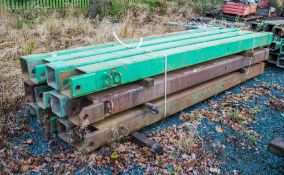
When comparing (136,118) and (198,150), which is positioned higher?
(136,118)

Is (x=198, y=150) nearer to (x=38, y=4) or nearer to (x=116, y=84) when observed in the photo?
(x=116, y=84)

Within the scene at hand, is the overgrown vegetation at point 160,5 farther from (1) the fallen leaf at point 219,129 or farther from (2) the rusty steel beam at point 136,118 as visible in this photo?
(1) the fallen leaf at point 219,129

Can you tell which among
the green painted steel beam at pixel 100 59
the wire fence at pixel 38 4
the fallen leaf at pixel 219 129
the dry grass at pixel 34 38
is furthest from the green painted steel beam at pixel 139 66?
the wire fence at pixel 38 4

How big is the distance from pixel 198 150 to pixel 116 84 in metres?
1.24

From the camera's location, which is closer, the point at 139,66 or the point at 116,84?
the point at 116,84

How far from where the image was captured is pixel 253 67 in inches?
226

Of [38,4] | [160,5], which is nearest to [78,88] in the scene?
[38,4]

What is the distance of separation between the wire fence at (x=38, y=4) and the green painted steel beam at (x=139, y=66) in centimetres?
775

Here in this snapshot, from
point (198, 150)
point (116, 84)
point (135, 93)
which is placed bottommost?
point (198, 150)

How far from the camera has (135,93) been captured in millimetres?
3570

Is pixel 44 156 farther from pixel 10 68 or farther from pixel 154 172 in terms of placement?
pixel 10 68

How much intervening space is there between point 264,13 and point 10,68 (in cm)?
1377

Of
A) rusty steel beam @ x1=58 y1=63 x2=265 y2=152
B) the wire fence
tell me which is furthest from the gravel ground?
the wire fence

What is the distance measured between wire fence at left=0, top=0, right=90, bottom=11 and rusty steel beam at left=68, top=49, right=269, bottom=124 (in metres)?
7.76
